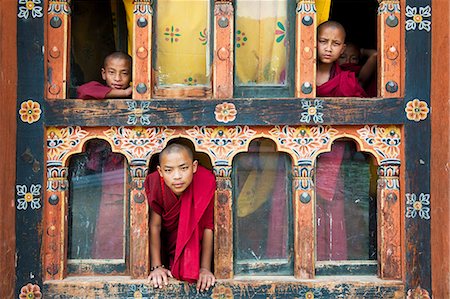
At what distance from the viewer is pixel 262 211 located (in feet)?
11.6

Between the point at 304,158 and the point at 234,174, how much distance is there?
15.1 inches

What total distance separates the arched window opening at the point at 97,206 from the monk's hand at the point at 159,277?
20cm

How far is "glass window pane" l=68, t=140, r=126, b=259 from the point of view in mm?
3539

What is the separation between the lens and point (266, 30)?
141 inches

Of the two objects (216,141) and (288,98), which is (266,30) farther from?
(216,141)

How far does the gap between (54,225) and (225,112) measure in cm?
107

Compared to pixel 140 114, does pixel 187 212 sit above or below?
below

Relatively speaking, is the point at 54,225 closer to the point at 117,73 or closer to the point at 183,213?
the point at 183,213

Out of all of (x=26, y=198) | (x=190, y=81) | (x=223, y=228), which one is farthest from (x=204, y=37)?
(x=26, y=198)

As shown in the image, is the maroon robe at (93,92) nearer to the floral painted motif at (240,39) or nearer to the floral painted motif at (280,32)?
the floral painted motif at (240,39)

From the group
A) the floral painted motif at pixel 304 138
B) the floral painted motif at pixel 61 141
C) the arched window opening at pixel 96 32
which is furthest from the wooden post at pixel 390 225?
the arched window opening at pixel 96 32

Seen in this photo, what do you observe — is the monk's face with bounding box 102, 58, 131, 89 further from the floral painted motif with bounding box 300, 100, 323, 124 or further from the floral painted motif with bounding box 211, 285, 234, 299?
the floral painted motif with bounding box 211, 285, 234, 299

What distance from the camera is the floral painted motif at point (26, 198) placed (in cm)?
340

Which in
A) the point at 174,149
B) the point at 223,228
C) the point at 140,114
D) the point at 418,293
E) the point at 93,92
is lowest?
the point at 418,293
